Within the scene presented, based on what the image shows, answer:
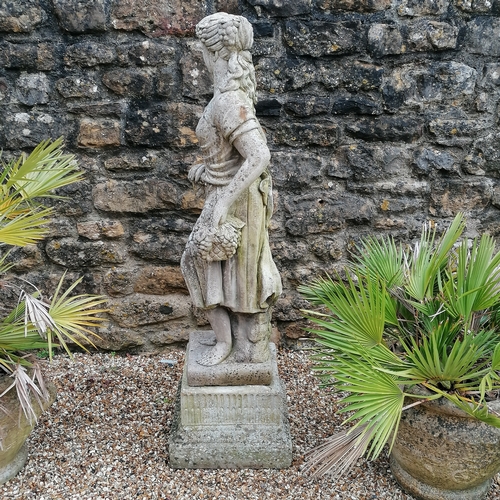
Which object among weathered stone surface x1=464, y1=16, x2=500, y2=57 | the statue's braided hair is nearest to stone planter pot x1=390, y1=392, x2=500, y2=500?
the statue's braided hair

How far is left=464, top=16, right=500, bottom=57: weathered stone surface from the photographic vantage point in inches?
142

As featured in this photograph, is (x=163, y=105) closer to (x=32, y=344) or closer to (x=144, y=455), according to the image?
(x=32, y=344)

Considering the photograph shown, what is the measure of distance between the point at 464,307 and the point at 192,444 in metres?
1.57

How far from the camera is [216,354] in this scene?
279 centimetres

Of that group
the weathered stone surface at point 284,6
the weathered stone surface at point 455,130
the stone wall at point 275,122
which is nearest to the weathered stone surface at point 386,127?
the stone wall at point 275,122

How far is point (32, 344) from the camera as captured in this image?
8.78ft

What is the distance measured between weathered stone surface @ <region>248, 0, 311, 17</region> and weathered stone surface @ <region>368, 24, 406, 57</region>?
0.48 metres

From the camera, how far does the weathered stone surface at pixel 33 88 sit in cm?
356

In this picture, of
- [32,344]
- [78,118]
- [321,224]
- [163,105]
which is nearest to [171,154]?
[163,105]

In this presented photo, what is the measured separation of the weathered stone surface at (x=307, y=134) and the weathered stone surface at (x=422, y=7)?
895 mm

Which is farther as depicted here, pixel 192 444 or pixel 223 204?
pixel 192 444

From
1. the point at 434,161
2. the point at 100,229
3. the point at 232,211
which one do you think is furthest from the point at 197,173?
the point at 434,161

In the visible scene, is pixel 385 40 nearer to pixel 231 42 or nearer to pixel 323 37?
pixel 323 37

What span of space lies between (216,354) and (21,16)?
2614mm
